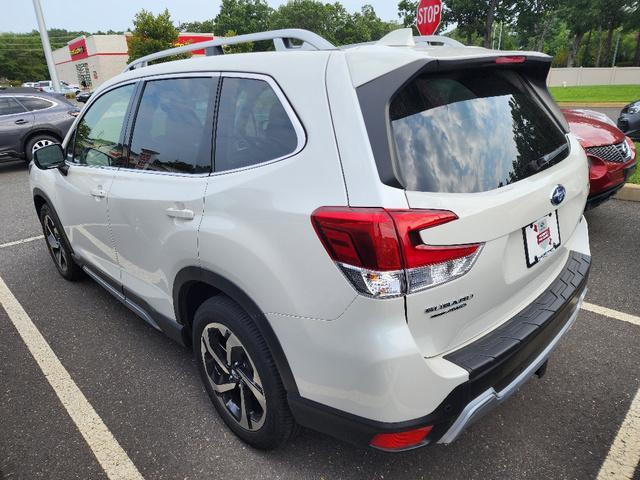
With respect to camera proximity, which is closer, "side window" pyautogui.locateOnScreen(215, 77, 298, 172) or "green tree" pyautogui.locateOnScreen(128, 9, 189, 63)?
"side window" pyautogui.locateOnScreen(215, 77, 298, 172)

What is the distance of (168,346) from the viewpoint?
3.17 m

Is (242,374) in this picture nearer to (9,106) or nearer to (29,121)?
(29,121)

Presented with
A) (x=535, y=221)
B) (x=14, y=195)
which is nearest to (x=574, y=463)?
(x=535, y=221)

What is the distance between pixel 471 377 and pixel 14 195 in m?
8.74

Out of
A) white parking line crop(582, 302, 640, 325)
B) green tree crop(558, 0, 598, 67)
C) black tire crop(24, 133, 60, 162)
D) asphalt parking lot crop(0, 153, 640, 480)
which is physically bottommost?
white parking line crop(582, 302, 640, 325)

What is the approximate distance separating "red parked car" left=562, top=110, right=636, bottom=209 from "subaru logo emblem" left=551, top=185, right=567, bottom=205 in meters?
2.68

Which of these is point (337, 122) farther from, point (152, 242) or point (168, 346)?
point (168, 346)

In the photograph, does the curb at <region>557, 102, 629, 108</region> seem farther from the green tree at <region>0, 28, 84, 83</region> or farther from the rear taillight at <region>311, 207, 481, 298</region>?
the green tree at <region>0, 28, 84, 83</region>

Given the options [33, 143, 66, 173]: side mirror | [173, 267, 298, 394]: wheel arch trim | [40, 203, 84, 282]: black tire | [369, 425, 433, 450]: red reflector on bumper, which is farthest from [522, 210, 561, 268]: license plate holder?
[40, 203, 84, 282]: black tire

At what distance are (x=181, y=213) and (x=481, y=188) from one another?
1.32 m

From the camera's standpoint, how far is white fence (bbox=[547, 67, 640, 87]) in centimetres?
3269

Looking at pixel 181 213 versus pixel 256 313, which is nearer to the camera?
pixel 256 313

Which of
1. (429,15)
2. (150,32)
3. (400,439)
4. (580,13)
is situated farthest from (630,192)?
(580,13)

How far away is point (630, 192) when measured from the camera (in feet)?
17.9
